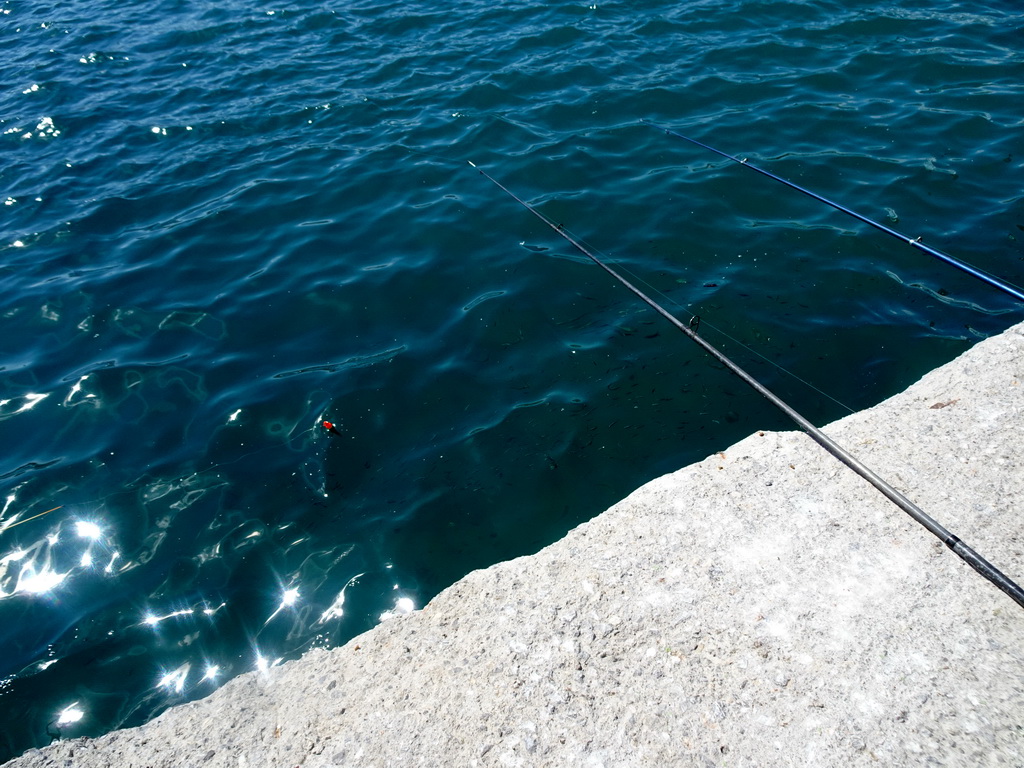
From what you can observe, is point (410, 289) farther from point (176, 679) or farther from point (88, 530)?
point (176, 679)

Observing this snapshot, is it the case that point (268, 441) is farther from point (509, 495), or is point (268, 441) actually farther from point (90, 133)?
point (90, 133)

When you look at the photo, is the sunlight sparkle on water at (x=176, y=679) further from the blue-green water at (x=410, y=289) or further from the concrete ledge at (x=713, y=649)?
the concrete ledge at (x=713, y=649)

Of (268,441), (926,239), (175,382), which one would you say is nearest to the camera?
(268,441)

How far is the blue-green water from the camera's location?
4.52 meters

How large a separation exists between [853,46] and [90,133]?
989cm

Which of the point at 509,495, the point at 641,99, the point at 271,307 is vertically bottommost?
the point at 509,495

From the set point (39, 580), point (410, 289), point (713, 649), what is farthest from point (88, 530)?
point (713, 649)

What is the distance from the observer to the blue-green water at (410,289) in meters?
4.52

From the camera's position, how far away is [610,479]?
480 centimetres

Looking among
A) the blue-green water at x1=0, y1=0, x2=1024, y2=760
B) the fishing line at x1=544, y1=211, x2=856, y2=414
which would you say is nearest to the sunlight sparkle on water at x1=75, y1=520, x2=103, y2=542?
the blue-green water at x1=0, y1=0, x2=1024, y2=760

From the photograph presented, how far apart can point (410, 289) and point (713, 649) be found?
4354mm

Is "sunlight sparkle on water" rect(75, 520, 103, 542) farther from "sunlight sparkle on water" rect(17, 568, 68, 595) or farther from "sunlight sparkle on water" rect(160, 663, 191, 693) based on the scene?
"sunlight sparkle on water" rect(160, 663, 191, 693)

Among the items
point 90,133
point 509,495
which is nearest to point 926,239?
point 509,495

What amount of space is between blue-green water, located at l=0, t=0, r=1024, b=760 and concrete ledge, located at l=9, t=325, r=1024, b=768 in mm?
909
